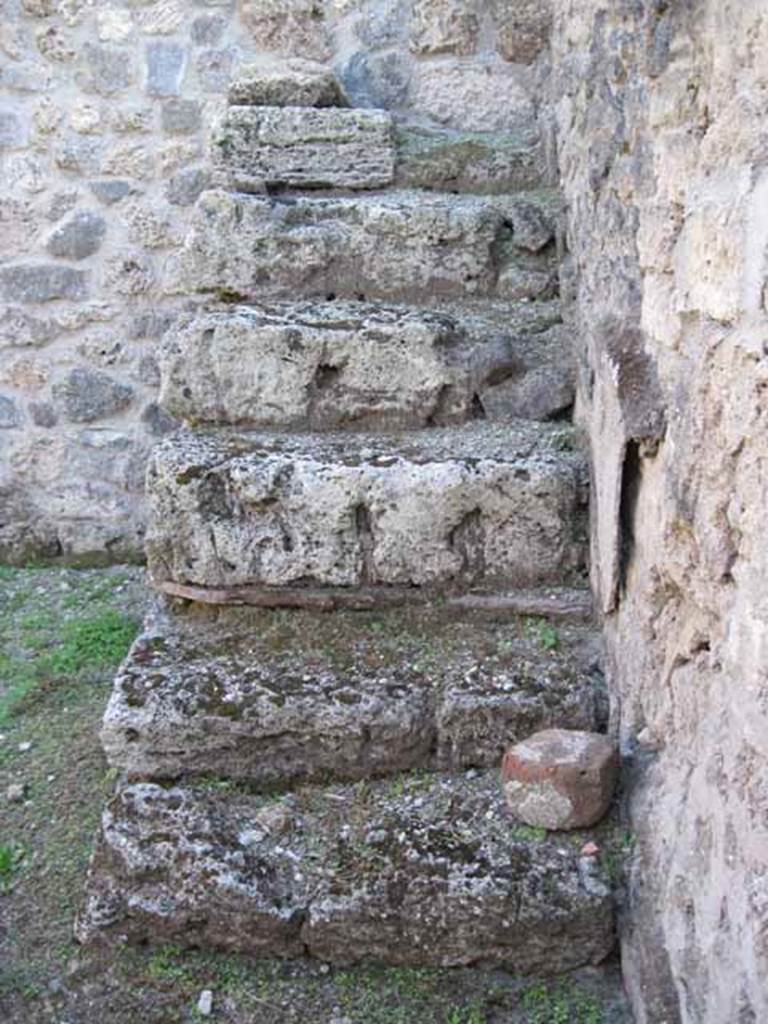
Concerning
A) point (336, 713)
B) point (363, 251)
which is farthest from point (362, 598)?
point (363, 251)

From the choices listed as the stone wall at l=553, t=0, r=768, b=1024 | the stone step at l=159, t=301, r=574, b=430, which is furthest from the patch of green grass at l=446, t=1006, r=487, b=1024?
the stone step at l=159, t=301, r=574, b=430

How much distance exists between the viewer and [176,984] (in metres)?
1.71

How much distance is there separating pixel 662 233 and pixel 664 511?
409 mm

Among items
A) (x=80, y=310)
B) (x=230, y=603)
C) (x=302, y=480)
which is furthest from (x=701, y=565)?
(x=80, y=310)

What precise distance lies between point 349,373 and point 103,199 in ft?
5.84

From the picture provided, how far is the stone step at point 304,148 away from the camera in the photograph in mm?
2805

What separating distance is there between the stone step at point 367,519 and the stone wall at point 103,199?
5.37 ft

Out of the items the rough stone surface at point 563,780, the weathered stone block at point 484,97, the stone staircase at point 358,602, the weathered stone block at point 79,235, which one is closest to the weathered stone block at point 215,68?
the weathered stone block at point 79,235

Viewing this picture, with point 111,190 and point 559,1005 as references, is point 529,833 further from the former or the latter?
point 111,190

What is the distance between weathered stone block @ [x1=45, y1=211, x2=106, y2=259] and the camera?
370 centimetres

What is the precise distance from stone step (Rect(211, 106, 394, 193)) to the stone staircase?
14 centimetres

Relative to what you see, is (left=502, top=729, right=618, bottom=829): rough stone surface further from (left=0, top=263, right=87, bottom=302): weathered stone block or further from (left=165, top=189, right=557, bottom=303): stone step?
(left=0, top=263, right=87, bottom=302): weathered stone block

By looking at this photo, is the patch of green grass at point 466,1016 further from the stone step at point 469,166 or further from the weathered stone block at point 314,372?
the stone step at point 469,166

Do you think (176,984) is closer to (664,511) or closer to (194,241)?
(664,511)
